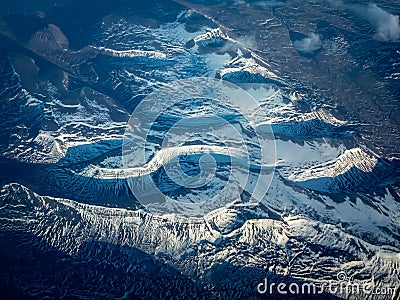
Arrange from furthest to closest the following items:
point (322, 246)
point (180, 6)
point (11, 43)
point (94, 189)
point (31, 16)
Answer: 1. point (180, 6)
2. point (31, 16)
3. point (11, 43)
4. point (94, 189)
5. point (322, 246)

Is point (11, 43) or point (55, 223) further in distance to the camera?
point (11, 43)

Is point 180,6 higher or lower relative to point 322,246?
higher

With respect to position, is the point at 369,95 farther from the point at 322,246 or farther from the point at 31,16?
the point at 31,16

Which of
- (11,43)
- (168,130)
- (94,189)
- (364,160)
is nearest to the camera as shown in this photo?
(94,189)

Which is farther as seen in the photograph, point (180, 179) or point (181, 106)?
point (181, 106)

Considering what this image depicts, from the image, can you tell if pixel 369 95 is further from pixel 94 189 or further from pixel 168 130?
pixel 94 189

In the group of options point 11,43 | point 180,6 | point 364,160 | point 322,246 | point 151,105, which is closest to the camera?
point 322,246

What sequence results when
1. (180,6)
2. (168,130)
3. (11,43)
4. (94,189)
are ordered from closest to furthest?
(94,189) → (168,130) → (11,43) → (180,6)

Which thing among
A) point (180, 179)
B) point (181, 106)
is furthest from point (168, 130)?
point (180, 179)

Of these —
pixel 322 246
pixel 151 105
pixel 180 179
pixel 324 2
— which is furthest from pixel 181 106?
pixel 324 2
